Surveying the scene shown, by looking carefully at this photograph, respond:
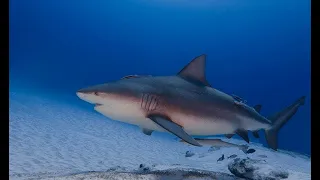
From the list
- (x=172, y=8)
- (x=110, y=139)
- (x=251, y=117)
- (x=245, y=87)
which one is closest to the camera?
(x=251, y=117)

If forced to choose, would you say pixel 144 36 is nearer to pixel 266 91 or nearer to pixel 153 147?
pixel 266 91

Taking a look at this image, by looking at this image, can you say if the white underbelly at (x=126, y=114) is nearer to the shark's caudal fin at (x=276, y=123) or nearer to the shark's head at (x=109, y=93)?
the shark's head at (x=109, y=93)

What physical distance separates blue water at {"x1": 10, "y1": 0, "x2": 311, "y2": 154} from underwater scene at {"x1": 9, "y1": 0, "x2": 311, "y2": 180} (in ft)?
1.05

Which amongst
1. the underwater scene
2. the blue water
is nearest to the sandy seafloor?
the underwater scene

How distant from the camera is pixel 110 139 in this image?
1438 cm

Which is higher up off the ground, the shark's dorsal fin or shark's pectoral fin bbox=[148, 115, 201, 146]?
the shark's dorsal fin

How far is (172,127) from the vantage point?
417 centimetres

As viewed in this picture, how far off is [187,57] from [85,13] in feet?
114

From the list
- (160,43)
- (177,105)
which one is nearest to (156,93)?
(177,105)

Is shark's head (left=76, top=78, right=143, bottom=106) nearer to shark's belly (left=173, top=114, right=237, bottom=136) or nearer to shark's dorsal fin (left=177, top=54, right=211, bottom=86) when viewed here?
shark's belly (left=173, top=114, right=237, bottom=136)

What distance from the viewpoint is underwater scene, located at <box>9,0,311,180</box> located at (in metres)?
4.85

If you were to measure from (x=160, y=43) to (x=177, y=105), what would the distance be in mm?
92088

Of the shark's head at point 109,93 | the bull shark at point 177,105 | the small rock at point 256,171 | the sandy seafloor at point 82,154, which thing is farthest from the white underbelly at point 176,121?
the sandy seafloor at point 82,154
